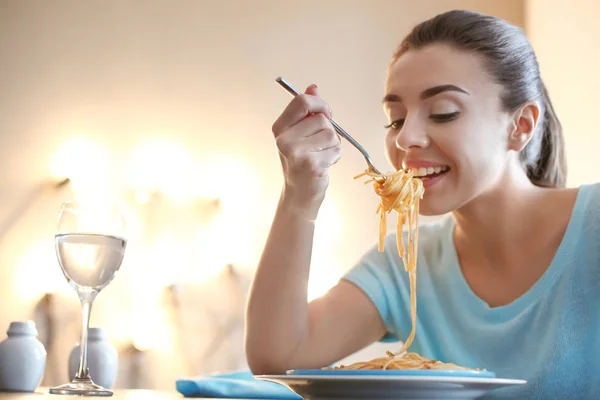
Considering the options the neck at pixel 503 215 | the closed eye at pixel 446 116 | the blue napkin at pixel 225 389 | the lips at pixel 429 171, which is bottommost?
the blue napkin at pixel 225 389

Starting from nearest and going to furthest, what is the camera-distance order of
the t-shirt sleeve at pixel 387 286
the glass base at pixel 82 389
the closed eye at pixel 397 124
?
the glass base at pixel 82 389 → the closed eye at pixel 397 124 → the t-shirt sleeve at pixel 387 286

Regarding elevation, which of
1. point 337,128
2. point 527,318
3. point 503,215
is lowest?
point 527,318

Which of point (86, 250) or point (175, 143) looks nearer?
point (86, 250)

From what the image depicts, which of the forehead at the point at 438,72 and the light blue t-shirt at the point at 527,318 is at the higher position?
the forehead at the point at 438,72

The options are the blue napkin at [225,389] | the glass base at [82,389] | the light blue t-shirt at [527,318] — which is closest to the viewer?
the glass base at [82,389]

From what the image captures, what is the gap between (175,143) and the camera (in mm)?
3525

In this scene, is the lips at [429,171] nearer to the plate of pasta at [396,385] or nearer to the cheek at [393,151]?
the cheek at [393,151]

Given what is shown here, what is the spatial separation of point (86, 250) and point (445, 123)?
0.73m

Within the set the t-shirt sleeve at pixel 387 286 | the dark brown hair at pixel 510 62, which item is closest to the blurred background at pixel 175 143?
the dark brown hair at pixel 510 62

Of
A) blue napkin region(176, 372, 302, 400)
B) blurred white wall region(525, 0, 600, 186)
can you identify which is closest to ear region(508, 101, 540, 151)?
blue napkin region(176, 372, 302, 400)

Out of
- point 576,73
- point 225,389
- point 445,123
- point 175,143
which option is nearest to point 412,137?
point 445,123

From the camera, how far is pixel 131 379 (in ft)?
10.9

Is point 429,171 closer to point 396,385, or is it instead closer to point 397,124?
point 397,124

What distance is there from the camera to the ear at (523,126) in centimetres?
161
